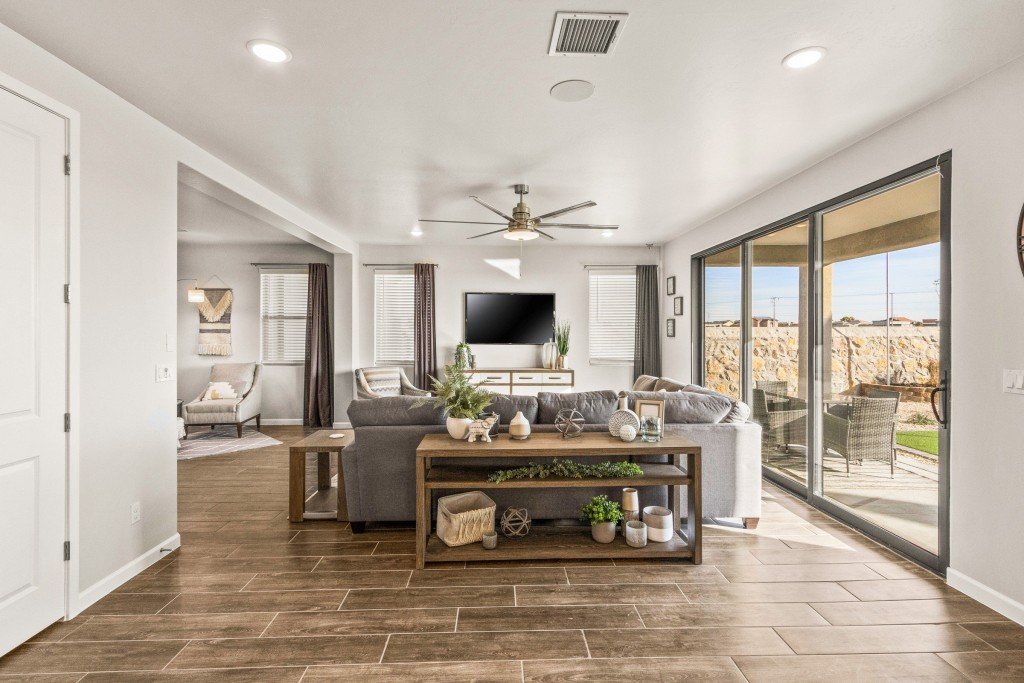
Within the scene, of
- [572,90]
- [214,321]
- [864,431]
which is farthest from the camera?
[214,321]

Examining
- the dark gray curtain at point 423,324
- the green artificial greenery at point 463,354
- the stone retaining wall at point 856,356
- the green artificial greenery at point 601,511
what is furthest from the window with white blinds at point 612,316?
the green artificial greenery at point 601,511

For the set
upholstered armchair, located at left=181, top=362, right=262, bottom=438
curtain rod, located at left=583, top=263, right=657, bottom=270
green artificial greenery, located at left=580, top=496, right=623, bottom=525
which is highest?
curtain rod, located at left=583, top=263, right=657, bottom=270

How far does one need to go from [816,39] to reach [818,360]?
2387 millimetres

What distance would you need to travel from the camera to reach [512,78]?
97.9 inches

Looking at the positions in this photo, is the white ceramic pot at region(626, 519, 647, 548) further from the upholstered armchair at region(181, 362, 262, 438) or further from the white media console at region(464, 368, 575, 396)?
the upholstered armchair at region(181, 362, 262, 438)

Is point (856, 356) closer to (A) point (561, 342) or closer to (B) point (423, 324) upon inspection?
(A) point (561, 342)

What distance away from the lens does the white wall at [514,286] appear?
728 cm

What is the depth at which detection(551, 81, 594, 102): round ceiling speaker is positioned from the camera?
2.53 metres

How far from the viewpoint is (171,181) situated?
10.1 ft

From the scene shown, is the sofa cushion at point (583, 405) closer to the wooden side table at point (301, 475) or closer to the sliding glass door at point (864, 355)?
the wooden side table at point (301, 475)

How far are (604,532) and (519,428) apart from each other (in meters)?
0.79

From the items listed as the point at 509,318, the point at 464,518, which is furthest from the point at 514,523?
the point at 509,318

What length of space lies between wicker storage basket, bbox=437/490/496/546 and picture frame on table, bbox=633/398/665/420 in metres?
1.07

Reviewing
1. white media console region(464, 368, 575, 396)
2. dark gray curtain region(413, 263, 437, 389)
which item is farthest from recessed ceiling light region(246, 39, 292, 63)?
white media console region(464, 368, 575, 396)
